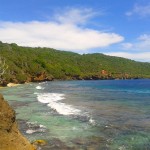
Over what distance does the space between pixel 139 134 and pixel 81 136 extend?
5.05 m

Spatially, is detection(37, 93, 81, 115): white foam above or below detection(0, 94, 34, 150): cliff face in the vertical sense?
below

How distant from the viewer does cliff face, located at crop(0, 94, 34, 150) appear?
14953 mm

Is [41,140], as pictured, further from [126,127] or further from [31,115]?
[31,115]

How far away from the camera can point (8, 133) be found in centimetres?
1538

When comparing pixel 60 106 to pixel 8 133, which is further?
pixel 60 106

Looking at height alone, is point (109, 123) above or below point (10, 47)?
below

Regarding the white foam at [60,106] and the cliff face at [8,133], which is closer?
the cliff face at [8,133]

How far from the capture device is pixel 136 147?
2000 cm

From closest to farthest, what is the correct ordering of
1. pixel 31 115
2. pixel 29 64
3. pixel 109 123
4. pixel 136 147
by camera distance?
pixel 136 147 < pixel 109 123 < pixel 31 115 < pixel 29 64

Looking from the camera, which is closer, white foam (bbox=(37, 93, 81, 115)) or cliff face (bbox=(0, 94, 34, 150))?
cliff face (bbox=(0, 94, 34, 150))

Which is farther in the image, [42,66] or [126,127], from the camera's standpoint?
[42,66]

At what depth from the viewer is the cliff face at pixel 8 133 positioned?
1495 cm

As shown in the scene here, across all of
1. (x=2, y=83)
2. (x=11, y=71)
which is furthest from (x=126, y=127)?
(x=11, y=71)

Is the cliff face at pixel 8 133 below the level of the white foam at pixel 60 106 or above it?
above
